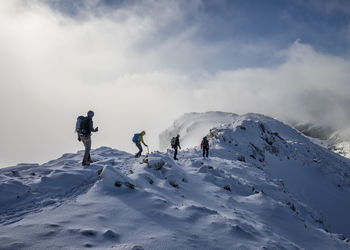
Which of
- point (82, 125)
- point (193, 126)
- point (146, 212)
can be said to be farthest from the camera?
point (193, 126)

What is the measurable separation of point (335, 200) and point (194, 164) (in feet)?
62.4

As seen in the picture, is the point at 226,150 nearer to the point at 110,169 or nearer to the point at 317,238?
the point at 317,238

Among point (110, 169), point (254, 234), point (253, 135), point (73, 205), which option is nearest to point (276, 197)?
point (254, 234)

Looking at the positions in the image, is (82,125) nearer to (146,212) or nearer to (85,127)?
(85,127)

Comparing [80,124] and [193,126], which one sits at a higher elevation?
[193,126]

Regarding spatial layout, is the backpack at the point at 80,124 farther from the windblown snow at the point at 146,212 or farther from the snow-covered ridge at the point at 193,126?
the snow-covered ridge at the point at 193,126

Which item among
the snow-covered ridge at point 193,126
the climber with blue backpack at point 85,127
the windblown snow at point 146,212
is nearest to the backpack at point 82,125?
the climber with blue backpack at point 85,127

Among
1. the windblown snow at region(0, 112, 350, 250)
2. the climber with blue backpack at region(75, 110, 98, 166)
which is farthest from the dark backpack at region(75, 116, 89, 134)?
the windblown snow at region(0, 112, 350, 250)

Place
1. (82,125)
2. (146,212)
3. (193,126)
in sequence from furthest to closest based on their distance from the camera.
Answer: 1. (193,126)
2. (82,125)
3. (146,212)

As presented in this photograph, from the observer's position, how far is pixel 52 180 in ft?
31.4

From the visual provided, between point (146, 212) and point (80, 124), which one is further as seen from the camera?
point (80, 124)

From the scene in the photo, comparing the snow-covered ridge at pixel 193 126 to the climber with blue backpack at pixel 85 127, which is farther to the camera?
the snow-covered ridge at pixel 193 126

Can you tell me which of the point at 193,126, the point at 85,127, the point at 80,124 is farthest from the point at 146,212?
the point at 193,126

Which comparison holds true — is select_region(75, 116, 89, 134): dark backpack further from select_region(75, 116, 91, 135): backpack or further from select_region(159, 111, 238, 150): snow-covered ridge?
select_region(159, 111, 238, 150): snow-covered ridge
